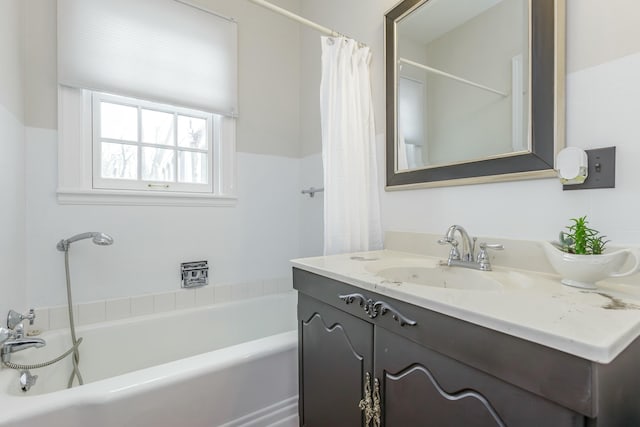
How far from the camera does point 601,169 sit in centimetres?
81

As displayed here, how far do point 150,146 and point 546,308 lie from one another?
196cm

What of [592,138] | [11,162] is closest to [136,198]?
[11,162]

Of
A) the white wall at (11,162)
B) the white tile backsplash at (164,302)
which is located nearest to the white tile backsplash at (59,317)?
the white wall at (11,162)

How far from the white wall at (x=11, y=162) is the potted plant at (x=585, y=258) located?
1.88 meters

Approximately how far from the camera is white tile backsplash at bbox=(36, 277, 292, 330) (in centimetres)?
146

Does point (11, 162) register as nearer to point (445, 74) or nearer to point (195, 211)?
point (195, 211)

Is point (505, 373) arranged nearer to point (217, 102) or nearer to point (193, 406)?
point (193, 406)

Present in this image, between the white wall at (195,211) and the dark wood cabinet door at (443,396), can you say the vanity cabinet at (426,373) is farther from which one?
the white wall at (195,211)

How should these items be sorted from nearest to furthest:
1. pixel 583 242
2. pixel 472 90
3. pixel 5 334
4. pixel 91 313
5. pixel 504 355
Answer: pixel 504 355 → pixel 583 242 → pixel 5 334 → pixel 472 90 → pixel 91 313

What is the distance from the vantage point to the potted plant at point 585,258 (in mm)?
682

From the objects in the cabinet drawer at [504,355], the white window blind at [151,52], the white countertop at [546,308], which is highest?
the white window blind at [151,52]

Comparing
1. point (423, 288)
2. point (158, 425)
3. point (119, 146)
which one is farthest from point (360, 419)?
point (119, 146)

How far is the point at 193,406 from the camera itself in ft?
3.46

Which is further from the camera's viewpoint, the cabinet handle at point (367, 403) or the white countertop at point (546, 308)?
the cabinet handle at point (367, 403)
